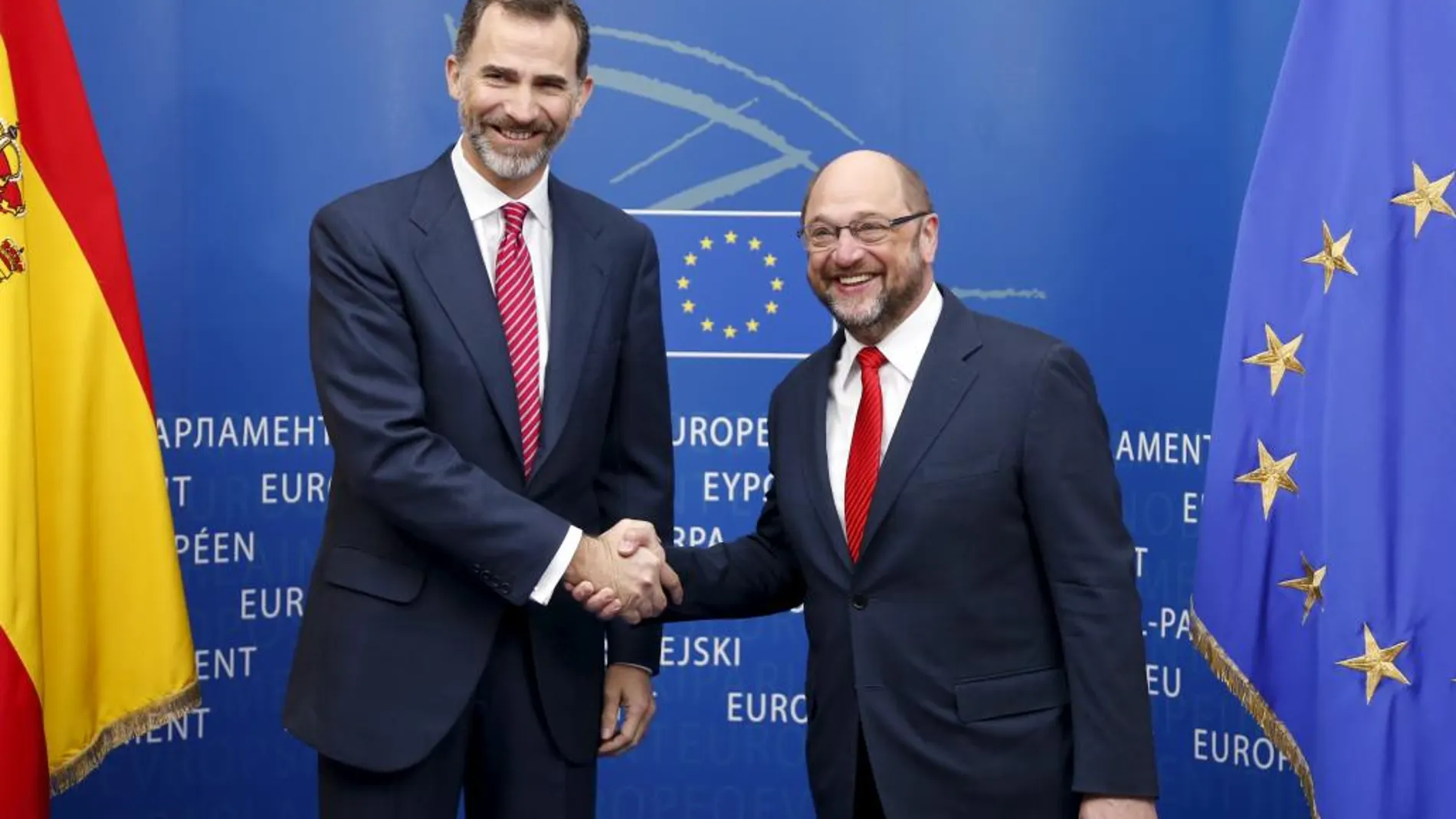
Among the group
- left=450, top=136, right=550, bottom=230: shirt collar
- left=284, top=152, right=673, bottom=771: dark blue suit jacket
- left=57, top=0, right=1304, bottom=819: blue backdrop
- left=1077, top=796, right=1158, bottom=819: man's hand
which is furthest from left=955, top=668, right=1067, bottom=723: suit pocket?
left=57, top=0, right=1304, bottom=819: blue backdrop

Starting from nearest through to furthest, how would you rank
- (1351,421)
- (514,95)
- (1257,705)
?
(514,95)
(1351,421)
(1257,705)

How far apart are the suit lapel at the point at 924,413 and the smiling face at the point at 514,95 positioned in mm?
718

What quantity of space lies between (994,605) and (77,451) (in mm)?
1722

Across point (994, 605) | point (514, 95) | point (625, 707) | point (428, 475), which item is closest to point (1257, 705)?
point (994, 605)

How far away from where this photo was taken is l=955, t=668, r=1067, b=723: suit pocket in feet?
7.63

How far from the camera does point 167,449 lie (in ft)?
11.9

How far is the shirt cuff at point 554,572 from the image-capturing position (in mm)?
2365

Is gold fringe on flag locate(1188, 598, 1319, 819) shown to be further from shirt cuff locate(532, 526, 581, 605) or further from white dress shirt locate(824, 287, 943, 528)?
shirt cuff locate(532, 526, 581, 605)

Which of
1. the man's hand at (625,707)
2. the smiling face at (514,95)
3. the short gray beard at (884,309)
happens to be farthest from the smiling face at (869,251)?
the man's hand at (625,707)

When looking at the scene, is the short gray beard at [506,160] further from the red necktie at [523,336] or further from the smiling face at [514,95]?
the red necktie at [523,336]

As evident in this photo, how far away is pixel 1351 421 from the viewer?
263cm

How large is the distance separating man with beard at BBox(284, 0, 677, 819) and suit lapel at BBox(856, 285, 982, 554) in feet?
1.38

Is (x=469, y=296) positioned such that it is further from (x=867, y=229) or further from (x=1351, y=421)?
(x=1351, y=421)

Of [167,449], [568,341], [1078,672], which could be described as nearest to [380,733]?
[568,341]
